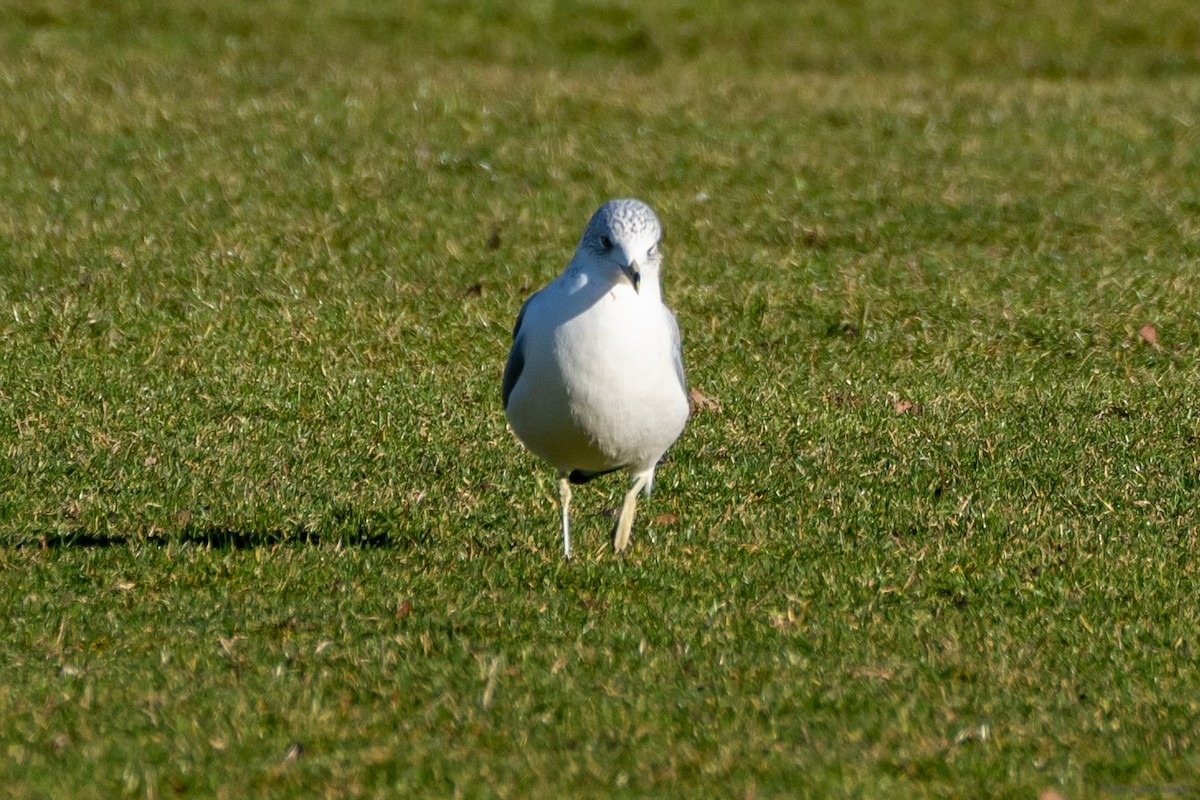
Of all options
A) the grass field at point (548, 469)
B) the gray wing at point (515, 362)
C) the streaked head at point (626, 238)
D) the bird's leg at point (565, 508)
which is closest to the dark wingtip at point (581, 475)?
the bird's leg at point (565, 508)

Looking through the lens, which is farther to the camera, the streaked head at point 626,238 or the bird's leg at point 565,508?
the bird's leg at point 565,508

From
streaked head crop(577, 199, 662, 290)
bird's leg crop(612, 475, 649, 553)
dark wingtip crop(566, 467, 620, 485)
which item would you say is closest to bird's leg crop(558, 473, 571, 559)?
dark wingtip crop(566, 467, 620, 485)

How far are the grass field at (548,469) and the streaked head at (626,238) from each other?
4.22ft

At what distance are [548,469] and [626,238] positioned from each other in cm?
278

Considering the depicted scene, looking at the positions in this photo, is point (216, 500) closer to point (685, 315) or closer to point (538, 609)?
point (538, 609)

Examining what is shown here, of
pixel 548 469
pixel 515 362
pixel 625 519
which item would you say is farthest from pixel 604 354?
pixel 548 469

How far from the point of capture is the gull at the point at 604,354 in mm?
6438

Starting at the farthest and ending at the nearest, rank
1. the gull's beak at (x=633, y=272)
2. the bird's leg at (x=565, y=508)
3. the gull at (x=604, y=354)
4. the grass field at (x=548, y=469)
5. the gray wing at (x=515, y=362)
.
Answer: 1. the bird's leg at (x=565, y=508)
2. the gray wing at (x=515, y=362)
3. the gull at (x=604, y=354)
4. the gull's beak at (x=633, y=272)
5. the grass field at (x=548, y=469)

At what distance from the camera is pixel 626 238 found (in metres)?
6.32

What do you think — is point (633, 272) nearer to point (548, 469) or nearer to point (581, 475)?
point (581, 475)

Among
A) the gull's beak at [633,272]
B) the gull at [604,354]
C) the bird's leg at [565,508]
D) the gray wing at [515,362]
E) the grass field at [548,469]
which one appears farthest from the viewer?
the bird's leg at [565,508]

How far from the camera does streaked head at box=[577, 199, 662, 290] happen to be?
634 centimetres

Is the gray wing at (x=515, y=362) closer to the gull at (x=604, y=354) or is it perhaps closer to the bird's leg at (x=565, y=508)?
the gull at (x=604, y=354)

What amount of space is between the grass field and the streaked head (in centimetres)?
129
